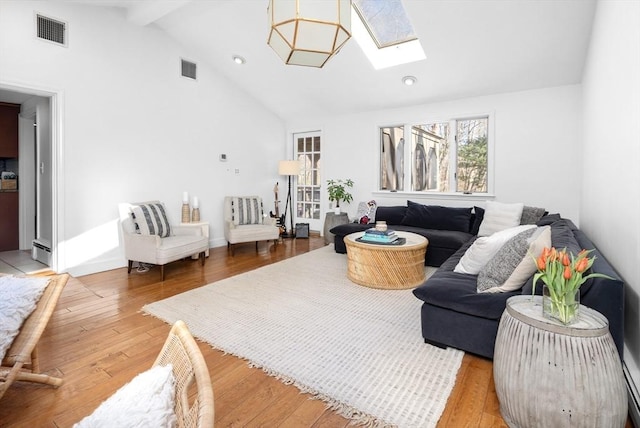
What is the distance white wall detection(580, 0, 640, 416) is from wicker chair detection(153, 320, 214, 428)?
6.50 feet

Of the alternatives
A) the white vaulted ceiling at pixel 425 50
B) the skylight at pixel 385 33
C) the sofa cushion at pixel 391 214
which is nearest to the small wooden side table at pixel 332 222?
the sofa cushion at pixel 391 214

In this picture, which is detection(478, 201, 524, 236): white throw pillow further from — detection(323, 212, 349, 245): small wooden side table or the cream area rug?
detection(323, 212, 349, 245): small wooden side table

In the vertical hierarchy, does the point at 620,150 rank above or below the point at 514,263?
above

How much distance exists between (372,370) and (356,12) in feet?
13.3

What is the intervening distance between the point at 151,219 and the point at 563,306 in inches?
167

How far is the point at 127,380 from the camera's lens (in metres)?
1.90

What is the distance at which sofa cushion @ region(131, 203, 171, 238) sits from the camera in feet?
13.4

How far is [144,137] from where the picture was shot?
4543mm

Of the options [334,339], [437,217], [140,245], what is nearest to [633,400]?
[334,339]

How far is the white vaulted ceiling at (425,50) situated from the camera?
3469 millimetres

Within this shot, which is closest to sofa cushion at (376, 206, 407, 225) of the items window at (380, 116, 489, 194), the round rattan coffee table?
window at (380, 116, 489, 194)

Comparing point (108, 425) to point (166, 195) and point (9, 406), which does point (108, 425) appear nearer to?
point (9, 406)

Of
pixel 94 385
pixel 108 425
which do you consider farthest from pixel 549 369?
pixel 94 385

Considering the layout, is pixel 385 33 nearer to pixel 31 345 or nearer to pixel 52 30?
pixel 52 30
